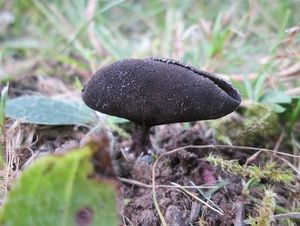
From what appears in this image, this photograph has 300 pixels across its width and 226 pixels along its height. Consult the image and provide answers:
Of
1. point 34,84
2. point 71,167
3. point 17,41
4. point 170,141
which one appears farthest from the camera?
point 17,41

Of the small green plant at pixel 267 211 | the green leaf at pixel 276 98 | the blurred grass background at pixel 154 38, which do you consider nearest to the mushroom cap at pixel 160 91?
the small green plant at pixel 267 211

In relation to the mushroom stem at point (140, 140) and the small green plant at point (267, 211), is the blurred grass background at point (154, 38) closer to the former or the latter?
the mushroom stem at point (140, 140)

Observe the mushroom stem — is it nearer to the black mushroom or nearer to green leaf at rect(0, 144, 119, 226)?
the black mushroom

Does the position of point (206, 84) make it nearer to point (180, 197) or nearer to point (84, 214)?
point (180, 197)

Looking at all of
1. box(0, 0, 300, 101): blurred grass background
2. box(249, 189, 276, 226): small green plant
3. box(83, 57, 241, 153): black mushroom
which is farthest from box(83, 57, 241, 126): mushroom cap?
box(0, 0, 300, 101): blurred grass background

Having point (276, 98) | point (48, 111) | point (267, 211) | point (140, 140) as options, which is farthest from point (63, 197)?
point (276, 98)

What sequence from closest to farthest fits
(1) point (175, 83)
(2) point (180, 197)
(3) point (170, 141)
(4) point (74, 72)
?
(1) point (175, 83)
(2) point (180, 197)
(3) point (170, 141)
(4) point (74, 72)

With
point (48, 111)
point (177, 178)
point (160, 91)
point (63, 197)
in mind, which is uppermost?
point (160, 91)

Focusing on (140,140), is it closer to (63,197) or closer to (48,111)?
(48,111)

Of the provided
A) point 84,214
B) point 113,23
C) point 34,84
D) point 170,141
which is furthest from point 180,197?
point 113,23
